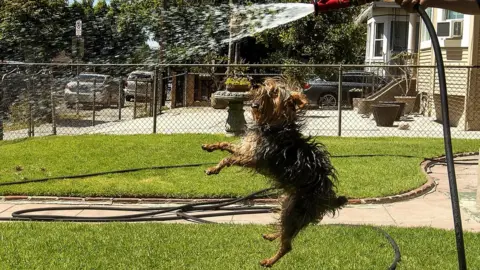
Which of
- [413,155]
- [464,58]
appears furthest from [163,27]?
[464,58]

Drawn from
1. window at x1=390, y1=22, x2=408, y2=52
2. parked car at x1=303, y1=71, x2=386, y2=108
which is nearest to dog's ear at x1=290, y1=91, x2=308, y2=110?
parked car at x1=303, y1=71, x2=386, y2=108

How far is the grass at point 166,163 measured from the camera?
753cm

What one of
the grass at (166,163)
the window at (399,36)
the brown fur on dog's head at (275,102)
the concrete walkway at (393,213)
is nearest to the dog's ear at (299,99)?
the brown fur on dog's head at (275,102)

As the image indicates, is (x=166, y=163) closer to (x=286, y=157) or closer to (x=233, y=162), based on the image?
(x=286, y=157)

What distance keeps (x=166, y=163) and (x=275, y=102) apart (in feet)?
24.3

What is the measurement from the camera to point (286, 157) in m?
2.23

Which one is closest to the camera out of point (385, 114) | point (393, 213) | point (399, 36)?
point (393, 213)

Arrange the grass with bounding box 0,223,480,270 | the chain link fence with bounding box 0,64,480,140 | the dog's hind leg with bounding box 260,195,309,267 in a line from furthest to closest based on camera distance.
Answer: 1. the chain link fence with bounding box 0,64,480,140
2. the grass with bounding box 0,223,480,270
3. the dog's hind leg with bounding box 260,195,309,267

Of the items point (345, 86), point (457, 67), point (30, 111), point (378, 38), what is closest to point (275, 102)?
point (457, 67)

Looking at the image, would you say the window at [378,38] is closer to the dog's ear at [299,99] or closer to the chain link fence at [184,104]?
the chain link fence at [184,104]

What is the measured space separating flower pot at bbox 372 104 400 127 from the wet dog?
13.8m

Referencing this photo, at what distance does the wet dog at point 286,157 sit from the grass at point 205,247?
89.9 inches

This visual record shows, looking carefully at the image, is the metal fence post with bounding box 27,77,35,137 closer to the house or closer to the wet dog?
the house

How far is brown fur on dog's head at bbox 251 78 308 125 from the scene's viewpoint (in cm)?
210
